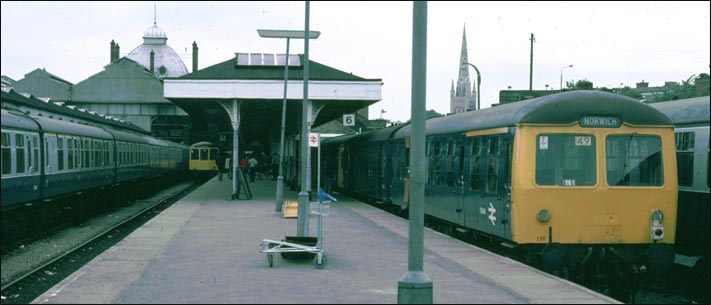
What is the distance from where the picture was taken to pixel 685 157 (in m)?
13.4

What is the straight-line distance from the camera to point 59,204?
21.9m

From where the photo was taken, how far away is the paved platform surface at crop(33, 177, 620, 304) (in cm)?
985

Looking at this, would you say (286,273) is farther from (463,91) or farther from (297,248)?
(463,91)

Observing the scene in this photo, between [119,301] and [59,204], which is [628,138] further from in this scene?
[59,204]

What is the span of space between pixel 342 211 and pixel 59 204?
8166 millimetres

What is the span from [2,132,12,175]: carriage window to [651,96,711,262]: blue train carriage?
39.6 feet

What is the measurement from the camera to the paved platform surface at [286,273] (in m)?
9.85

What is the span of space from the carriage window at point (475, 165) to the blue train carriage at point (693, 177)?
10.8ft

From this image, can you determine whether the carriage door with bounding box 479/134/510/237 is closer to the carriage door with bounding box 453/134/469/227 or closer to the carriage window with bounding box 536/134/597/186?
the carriage window with bounding box 536/134/597/186

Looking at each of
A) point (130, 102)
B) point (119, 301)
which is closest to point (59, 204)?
point (119, 301)

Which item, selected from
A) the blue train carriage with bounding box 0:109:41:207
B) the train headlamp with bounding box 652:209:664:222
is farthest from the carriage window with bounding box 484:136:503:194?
the blue train carriage with bounding box 0:109:41:207

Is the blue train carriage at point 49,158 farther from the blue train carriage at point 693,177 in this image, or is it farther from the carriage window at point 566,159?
the blue train carriage at point 693,177

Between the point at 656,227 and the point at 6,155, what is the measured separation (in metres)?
11.7

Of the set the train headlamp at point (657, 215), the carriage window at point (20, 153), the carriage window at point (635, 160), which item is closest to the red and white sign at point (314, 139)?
the carriage window at point (20, 153)
